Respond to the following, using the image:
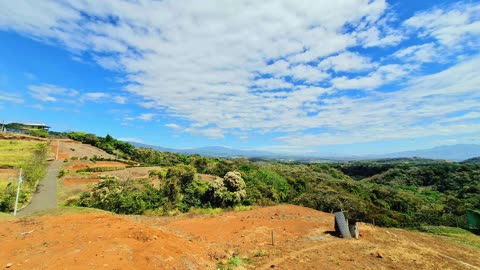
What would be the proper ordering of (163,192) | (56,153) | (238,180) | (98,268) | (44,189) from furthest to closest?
(56,153) → (44,189) → (238,180) → (163,192) → (98,268)

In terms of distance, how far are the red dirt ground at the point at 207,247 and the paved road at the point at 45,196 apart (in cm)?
974

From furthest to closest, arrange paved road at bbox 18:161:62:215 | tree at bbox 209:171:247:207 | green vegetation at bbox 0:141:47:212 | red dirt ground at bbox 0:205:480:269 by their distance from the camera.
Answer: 1. paved road at bbox 18:161:62:215
2. green vegetation at bbox 0:141:47:212
3. tree at bbox 209:171:247:207
4. red dirt ground at bbox 0:205:480:269

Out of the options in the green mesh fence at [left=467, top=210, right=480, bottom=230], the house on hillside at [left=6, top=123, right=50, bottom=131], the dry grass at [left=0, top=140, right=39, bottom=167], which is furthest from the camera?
the house on hillside at [left=6, top=123, right=50, bottom=131]

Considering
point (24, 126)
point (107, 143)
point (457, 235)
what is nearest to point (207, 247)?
point (457, 235)

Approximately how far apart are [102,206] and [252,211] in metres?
9.83

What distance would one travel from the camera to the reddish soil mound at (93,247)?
762 cm

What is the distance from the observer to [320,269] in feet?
28.9

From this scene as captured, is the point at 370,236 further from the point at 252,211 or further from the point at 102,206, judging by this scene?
the point at 102,206

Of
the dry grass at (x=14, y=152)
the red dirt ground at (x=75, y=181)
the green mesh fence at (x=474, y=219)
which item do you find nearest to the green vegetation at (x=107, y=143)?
the dry grass at (x=14, y=152)

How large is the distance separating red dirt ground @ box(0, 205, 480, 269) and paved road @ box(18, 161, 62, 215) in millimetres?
9745

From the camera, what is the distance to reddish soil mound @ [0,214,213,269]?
300 inches

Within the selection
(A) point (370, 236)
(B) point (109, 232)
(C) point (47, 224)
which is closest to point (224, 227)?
(B) point (109, 232)

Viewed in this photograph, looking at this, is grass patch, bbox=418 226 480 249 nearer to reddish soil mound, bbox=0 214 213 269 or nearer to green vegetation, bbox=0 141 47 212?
reddish soil mound, bbox=0 214 213 269

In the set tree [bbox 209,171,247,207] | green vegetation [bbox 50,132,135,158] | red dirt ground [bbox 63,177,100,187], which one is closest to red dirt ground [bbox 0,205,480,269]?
tree [bbox 209,171,247,207]
